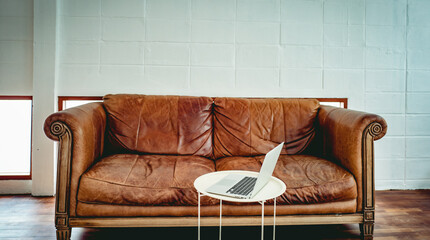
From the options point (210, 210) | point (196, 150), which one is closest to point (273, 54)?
point (196, 150)

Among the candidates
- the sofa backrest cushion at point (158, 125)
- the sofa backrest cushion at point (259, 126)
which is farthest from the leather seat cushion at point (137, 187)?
the sofa backrest cushion at point (259, 126)

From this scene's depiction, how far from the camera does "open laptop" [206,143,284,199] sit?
135 centimetres

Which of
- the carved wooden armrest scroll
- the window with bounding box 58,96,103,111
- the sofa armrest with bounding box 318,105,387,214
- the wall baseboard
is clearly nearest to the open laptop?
the sofa armrest with bounding box 318,105,387,214

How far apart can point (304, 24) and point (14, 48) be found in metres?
2.98

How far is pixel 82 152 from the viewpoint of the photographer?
1.94 meters

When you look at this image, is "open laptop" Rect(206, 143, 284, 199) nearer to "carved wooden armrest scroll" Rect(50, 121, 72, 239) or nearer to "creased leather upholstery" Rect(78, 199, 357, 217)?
"creased leather upholstery" Rect(78, 199, 357, 217)

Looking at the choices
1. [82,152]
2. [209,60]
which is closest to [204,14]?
[209,60]

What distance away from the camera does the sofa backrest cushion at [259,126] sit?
8.70 feet

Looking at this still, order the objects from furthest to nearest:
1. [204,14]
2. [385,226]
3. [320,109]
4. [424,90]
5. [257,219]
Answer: [424,90] < [204,14] < [320,109] < [385,226] < [257,219]

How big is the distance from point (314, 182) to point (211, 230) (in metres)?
0.85

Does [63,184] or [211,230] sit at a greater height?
[63,184]

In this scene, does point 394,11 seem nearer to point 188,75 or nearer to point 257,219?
point 188,75

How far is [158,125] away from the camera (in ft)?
8.59

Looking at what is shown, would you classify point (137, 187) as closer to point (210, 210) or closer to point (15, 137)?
point (210, 210)
